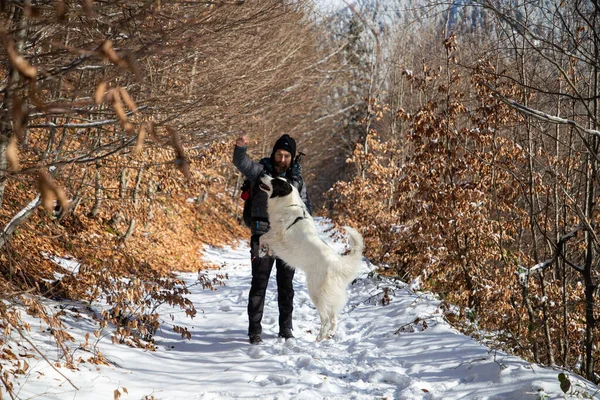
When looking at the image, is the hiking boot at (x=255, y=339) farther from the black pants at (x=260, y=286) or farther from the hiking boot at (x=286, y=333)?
the hiking boot at (x=286, y=333)

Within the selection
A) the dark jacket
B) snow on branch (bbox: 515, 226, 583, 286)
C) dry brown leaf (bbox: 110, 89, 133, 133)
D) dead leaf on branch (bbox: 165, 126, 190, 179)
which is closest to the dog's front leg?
the dark jacket

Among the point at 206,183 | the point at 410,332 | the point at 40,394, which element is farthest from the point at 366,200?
the point at 40,394

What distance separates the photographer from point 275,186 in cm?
423

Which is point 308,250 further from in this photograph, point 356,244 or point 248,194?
point 248,194

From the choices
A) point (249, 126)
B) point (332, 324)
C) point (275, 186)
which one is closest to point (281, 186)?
point (275, 186)

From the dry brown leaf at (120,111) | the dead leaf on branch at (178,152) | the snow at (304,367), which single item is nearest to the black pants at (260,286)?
the snow at (304,367)

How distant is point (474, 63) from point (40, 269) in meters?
5.58

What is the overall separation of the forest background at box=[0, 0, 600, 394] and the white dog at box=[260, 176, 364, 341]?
3.26 feet

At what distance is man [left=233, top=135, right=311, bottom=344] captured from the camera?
4.34 m

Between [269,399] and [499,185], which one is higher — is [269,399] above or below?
below

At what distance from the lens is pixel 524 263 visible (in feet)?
19.5

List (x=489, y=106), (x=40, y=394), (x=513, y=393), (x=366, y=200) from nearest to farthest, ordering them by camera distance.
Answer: (x=40, y=394) < (x=513, y=393) < (x=489, y=106) < (x=366, y=200)

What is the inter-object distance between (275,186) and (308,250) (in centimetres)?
68

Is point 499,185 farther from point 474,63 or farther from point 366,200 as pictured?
point 366,200
